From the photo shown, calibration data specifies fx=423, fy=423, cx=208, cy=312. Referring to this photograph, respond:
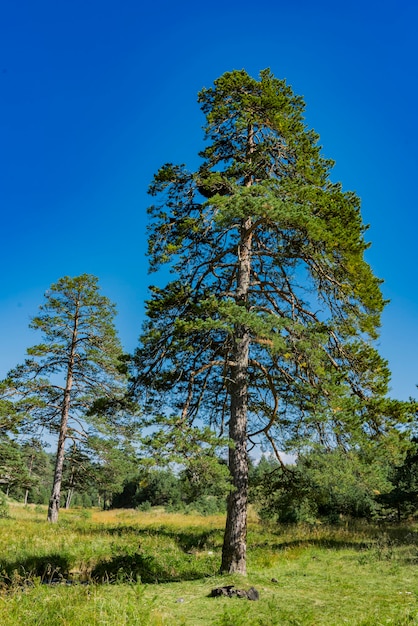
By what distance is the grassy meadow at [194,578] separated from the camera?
6352mm

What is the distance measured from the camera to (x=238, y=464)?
991 cm

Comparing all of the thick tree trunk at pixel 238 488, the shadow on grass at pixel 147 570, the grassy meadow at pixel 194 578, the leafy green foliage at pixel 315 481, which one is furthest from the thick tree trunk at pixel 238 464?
the leafy green foliage at pixel 315 481

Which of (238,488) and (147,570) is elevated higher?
(238,488)

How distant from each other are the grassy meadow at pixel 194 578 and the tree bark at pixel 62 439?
3120 mm

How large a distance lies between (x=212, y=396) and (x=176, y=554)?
4874 mm

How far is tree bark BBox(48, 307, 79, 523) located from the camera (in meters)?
20.1

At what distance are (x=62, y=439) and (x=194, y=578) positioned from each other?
43.2 ft

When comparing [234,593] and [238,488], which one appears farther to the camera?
[238,488]

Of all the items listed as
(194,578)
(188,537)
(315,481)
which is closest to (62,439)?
(188,537)

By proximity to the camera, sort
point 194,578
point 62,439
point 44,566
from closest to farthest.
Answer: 1. point 194,578
2. point 44,566
3. point 62,439

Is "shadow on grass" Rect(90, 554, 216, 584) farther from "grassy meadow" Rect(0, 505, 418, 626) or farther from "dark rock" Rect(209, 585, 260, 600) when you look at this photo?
"dark rock" Rect(209, 585, 260, 600)

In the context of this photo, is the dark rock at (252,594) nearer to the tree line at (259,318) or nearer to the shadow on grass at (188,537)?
the tree line at (259,318)

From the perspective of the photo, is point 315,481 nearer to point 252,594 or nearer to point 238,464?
point 238,464

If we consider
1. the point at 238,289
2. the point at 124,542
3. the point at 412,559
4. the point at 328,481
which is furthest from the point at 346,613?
the point at 124,542
